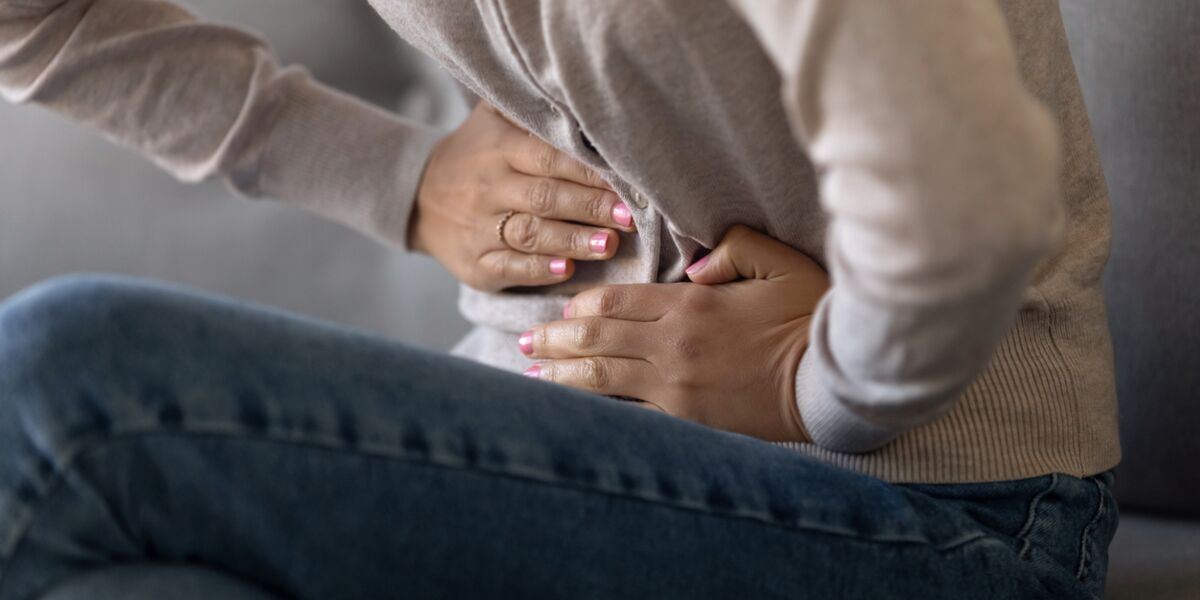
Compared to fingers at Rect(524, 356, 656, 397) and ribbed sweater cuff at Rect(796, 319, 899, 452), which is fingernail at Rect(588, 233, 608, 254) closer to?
fingers at Rect(524, 356, 656, 397)

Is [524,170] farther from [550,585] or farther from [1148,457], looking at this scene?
[1148,457]

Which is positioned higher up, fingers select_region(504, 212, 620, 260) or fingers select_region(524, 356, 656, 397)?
fingers select_region(504, 212, 620, 260)

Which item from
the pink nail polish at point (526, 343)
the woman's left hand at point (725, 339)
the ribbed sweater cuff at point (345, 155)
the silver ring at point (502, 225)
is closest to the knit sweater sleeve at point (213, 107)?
the ribbed sweater cuff at point (345, 155)

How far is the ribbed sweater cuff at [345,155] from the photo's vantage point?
1.00 meters

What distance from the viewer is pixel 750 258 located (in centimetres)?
69

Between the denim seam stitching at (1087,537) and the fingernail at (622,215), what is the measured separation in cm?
35

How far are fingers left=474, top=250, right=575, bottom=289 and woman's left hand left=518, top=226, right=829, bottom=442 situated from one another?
12cm

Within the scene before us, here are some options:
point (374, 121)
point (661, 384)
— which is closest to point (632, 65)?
point (661, 384)

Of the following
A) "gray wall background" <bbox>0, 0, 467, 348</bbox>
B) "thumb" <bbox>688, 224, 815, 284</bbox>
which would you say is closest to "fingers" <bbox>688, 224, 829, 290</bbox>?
"thumb" <bbox>688, 224, 815, 284</bbox>

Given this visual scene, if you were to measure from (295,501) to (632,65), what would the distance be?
0.96 feet

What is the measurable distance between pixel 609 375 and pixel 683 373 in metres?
0.06

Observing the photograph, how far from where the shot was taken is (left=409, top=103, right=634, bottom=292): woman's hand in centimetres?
81

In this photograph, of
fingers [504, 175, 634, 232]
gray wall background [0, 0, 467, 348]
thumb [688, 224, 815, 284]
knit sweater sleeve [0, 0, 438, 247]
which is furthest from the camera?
gray wall background [0, 0, 467, 348]

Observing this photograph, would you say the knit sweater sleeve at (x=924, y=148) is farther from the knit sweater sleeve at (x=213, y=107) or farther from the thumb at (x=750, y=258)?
the knit sweater sleeve at (x=213, y=107)
